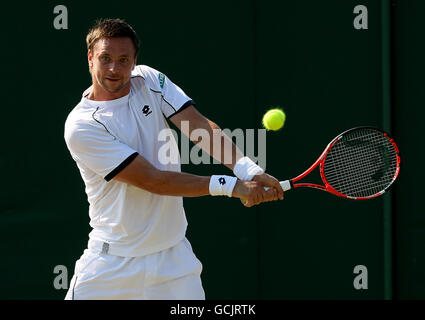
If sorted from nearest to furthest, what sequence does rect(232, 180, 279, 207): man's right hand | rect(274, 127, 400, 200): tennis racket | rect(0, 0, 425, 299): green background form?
rect(232, 180, 279, 207): man's right hand
rect(274, 127, 400, 200): tennis racket
rect(0, 0, 425, 299): green background

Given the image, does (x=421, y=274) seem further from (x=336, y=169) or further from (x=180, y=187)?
(x=180, y=187)

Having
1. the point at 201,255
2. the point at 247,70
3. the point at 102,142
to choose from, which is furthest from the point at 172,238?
the point at 247,70

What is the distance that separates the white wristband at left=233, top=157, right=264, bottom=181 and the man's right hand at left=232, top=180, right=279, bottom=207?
6cm

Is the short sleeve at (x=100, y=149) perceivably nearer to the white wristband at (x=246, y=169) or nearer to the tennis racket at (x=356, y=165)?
the white wristband at (x=246, y=169)

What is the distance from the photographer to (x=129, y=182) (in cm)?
349

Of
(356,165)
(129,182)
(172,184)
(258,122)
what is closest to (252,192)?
(172,184)

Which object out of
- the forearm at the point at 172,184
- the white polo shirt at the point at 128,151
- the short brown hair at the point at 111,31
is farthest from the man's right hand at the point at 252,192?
the short brown hair at the point at 111,31

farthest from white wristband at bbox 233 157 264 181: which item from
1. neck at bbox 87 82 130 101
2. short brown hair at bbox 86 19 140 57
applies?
short brown hair at bbox 86 19 140 57

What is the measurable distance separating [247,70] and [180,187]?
1.61 m

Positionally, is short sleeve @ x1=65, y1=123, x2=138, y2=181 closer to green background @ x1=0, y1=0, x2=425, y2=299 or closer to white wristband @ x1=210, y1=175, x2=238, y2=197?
white wristband @ x1=210, y1=175, x2=238, y2=197

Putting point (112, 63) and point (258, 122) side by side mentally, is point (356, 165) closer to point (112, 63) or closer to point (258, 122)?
point (258, 122)

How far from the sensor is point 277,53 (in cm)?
492

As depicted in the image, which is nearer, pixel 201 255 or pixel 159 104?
pixel 159 104

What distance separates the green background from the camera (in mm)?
4719
